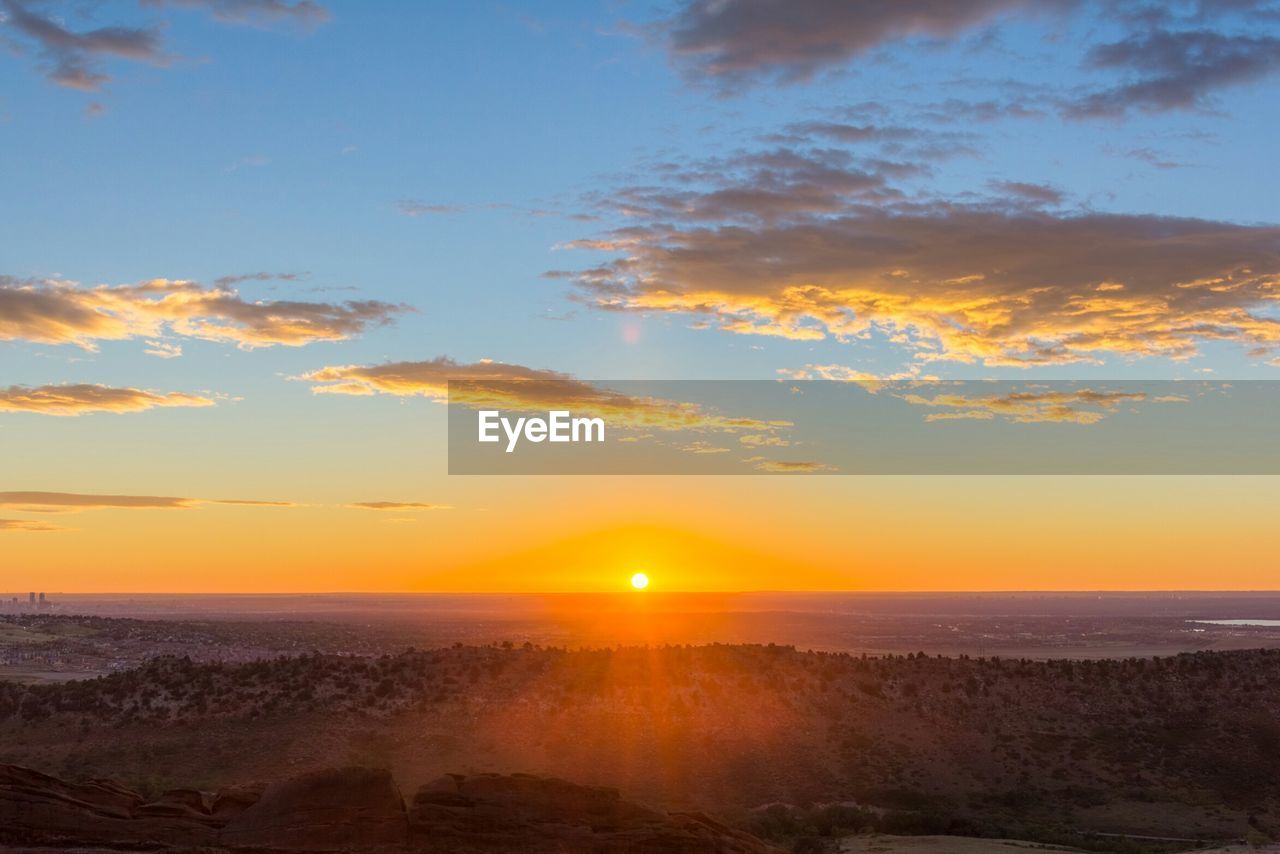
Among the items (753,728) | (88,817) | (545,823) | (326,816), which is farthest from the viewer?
(753,728)

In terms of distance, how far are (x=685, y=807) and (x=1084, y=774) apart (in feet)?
63.1

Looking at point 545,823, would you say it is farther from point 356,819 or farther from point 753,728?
point 753,728

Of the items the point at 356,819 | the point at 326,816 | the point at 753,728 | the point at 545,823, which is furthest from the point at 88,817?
the point at 753,728

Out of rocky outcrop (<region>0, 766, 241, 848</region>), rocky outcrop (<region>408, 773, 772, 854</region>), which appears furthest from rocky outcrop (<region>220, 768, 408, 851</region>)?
rocky outcrop (<region>0, 766, 241, 848</region>)

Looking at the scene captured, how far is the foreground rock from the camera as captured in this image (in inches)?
1120

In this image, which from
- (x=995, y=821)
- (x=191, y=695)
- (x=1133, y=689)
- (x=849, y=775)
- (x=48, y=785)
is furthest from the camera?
(x=1133, y=689)

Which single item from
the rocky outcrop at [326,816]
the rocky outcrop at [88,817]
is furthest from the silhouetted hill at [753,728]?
the rocky outcrop at [88,817]

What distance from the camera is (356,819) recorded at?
29.4 m

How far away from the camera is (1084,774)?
53.0 m

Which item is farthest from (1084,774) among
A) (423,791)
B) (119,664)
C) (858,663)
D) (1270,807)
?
(119,664)

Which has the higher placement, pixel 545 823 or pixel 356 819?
pixel 356 819

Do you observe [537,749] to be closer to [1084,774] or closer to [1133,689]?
[1084,774]

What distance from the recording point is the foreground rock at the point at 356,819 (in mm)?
28438

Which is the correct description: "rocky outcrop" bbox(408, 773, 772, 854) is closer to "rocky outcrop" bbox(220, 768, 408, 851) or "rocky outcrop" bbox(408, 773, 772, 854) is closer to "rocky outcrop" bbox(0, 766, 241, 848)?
"rocky outcrop" bbox(220, 768, 408, 851)
